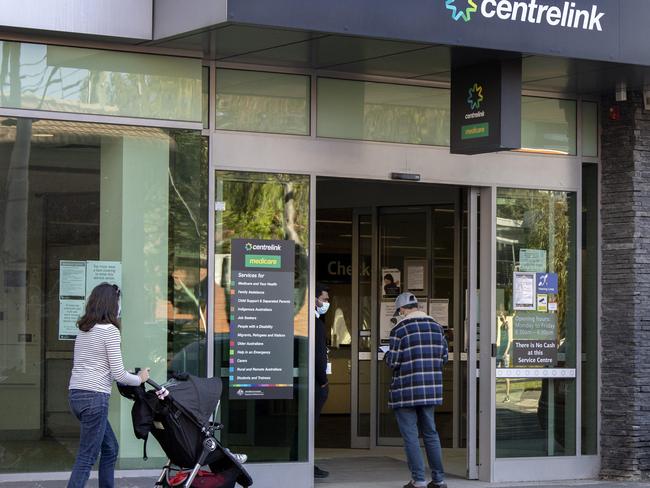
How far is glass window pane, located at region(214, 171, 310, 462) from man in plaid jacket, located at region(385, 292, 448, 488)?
0.87 metres

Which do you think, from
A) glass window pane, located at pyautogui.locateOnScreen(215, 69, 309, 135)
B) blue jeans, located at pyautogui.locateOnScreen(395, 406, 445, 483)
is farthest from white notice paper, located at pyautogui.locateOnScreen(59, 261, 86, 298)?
blue jeans, located at pyautogui.locateOnScreen(395, 406, 445, 483)

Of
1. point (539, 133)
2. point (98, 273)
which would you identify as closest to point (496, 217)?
point (539, 133)

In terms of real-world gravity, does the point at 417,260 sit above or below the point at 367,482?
above

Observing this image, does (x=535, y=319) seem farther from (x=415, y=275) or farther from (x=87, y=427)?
(x=87, y=427)

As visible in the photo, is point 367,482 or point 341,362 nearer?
point 367,482

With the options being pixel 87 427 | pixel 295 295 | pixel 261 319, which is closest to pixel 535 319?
pixel 295 295

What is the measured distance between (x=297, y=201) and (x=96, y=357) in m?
2.99

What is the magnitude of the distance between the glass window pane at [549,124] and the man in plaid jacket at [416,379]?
238 centimetres

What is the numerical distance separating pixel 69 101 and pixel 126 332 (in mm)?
1935

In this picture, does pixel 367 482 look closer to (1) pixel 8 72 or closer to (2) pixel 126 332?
(2) pixel 126 332

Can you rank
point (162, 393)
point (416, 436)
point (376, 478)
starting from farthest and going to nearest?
point (376, 478), point (416, 436), point (162, 393)

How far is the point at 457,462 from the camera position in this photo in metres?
12.5

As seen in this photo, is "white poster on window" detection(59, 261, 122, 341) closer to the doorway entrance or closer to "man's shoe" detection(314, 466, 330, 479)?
"man's shoe" detection(314, 466, 330, 479)

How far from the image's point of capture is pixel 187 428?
777 centimetres
